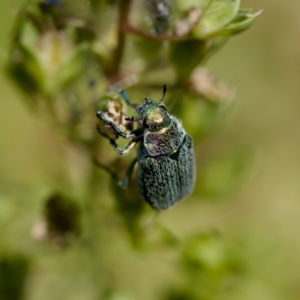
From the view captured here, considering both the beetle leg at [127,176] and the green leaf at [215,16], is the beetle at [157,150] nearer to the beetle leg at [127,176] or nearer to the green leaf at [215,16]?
the beetle leg at [127,176]

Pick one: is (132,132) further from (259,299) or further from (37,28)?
(259,299)

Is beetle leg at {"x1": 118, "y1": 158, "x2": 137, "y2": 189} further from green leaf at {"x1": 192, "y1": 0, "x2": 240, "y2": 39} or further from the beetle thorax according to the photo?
green leaf at {"x1": 192, "y1": 0, "x2": 240, "y2": 39}

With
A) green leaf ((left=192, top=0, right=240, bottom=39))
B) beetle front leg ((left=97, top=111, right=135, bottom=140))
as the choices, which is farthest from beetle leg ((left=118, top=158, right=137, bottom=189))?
green leaf ((left=192, top=0, right=240, bottom=39))

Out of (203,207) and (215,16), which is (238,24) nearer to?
(215,16)

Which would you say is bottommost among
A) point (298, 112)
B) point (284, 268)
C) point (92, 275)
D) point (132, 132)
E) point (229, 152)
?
point (92, 275)

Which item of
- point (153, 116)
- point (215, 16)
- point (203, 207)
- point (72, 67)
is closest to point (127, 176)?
point (153, 116)

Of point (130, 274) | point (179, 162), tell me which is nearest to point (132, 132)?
point (179, 162)

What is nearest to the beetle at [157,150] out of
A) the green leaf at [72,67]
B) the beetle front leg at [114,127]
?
the beetle front leg at [114,127]
